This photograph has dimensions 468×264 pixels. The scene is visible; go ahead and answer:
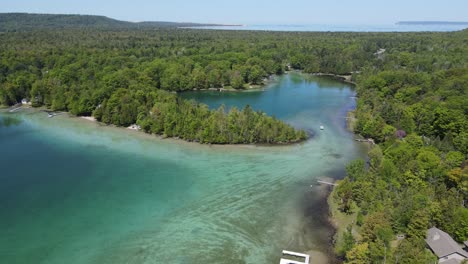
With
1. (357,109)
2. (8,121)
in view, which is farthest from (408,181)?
(8,121)

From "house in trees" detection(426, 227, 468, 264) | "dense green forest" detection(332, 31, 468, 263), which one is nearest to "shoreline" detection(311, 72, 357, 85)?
"dense green forest" detection(332, 31, 468, 263)

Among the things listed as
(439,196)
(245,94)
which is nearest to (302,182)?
(439,196)

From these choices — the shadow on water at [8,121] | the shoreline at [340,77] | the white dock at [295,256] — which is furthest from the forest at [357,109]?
the shadow on water at [8,121]

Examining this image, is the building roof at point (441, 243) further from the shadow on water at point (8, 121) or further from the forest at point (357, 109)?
the shadow on water at point (8, 121)

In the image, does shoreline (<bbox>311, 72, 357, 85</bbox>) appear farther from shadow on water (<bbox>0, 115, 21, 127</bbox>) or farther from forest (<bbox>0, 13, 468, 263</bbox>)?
shadow on water (<bbox>0, 115, 21, 127</bbox>)

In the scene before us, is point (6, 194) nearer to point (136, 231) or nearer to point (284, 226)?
point (136, 231)

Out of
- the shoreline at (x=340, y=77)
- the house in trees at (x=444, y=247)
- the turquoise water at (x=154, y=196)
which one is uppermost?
the shoreline at (x=340, y=77)

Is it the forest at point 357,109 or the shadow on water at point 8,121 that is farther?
the shadow on water at point 8,121
